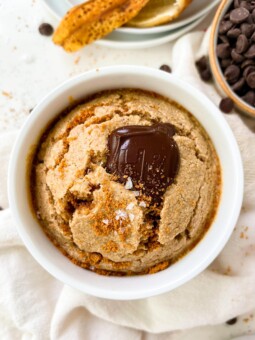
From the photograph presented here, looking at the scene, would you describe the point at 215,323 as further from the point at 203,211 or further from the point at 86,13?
the point at 86,13

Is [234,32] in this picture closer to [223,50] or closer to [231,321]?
[223,50]

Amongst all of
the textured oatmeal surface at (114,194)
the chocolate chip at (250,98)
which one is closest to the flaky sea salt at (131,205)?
the textured oatmeal surface at (114,194)

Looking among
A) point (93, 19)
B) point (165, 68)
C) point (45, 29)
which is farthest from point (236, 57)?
point (45, 29)

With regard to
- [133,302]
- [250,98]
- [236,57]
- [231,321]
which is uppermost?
[236,57]

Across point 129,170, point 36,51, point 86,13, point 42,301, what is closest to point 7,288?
point 42,301

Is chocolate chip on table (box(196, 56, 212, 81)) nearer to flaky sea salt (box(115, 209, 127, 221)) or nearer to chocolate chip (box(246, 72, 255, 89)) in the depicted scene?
chocolate chip (box(246, 72, 255, 89))
